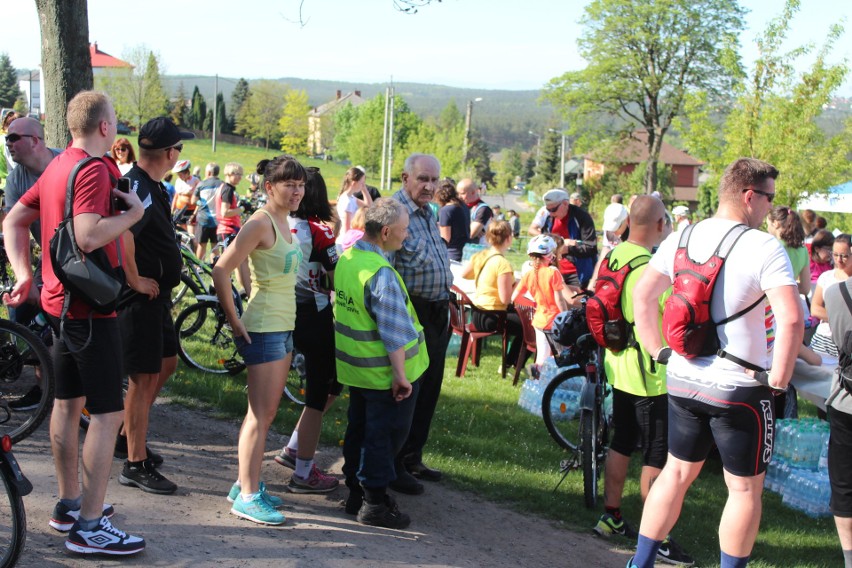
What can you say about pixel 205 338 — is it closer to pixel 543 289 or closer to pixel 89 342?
pixel 543 289

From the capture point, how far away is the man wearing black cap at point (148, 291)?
4.53 meters

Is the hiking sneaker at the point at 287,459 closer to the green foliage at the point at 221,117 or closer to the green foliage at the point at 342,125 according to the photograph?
the green foliage at the point at 221,117

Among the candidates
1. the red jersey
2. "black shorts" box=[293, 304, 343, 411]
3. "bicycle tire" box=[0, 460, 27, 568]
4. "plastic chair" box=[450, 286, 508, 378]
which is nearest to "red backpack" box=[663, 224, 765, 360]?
"black shorts" box=[293, 304, 343, 411]

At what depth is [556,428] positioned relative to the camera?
269 inches

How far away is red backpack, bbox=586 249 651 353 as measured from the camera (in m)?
4.94

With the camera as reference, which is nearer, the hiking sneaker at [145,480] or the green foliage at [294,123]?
the hiking sneaker at [145,480]

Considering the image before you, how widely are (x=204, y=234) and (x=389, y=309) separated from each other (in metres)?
10.3

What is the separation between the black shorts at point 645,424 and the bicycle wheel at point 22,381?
3.44 meters

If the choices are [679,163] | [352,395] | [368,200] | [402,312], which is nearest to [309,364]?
[352,395]

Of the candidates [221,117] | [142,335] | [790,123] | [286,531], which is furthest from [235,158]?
[286,531]

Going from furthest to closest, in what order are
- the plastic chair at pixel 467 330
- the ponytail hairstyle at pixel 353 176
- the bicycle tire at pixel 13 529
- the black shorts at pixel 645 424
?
the ponytail hairstyle at pixel 353 176 → the plastic chair at pixel 467 330 → the black shorts at pixel 645 424 → the bicycle tire at pixel 13 529

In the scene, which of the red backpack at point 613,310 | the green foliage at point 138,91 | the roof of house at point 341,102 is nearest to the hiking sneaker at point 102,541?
the red backpack at point 613,310

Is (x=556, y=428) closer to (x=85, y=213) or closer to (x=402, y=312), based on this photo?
(x=402, y=312)

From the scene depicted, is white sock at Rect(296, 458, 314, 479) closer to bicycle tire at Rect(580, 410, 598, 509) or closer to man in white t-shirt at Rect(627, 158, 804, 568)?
bicycle tire at Rect(580, 410, 598, 509)
